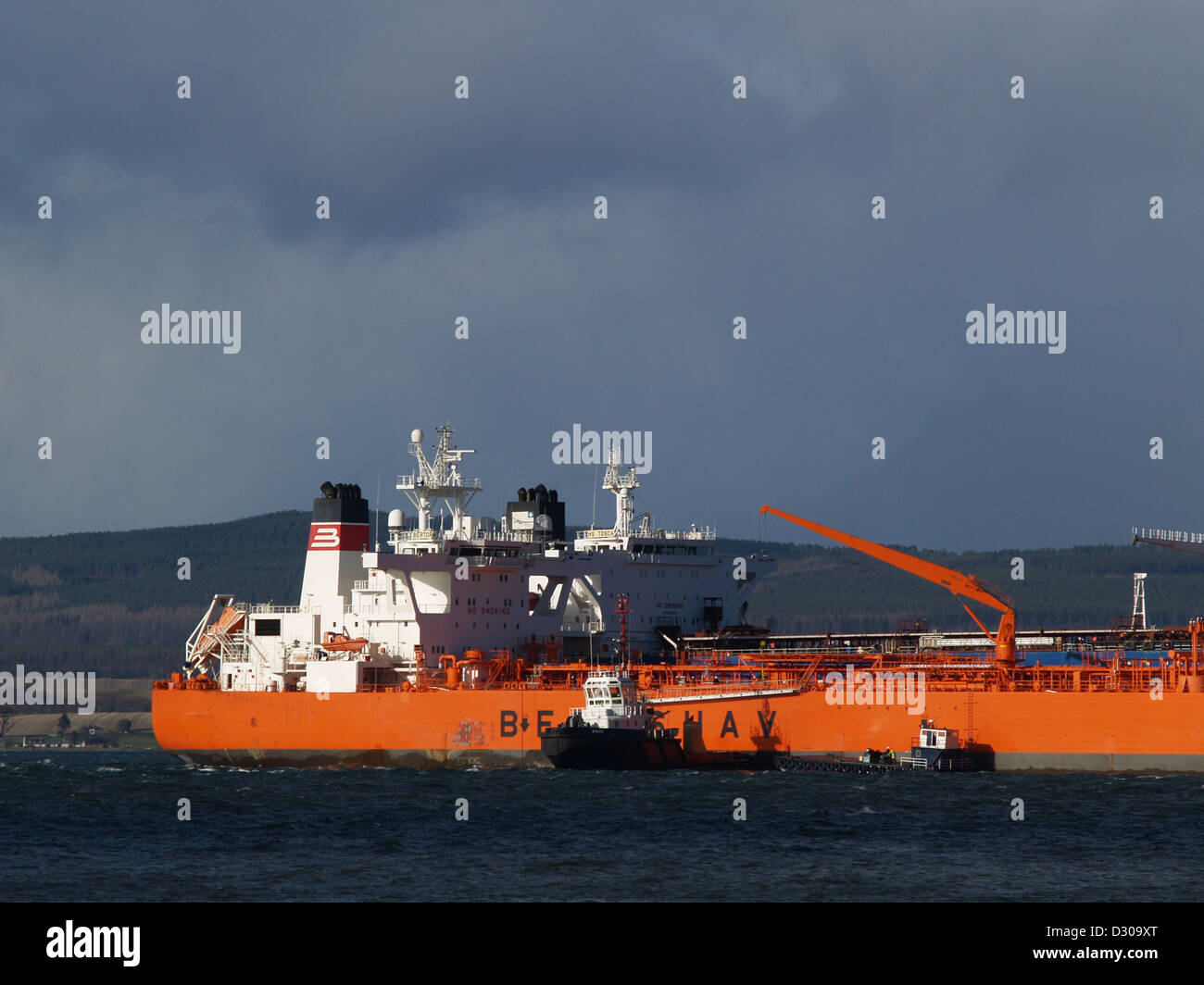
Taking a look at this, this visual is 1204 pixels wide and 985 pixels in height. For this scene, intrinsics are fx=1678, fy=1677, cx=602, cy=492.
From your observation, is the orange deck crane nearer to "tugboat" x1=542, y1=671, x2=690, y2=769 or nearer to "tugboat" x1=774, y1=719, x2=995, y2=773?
"tugboat" x1=774, y1=719, x2=995, y2=773

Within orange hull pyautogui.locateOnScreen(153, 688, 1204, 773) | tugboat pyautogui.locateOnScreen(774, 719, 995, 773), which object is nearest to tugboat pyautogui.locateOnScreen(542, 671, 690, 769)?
orange hull pyautogui.locateOnScreen(153, 688, 1204, 773)

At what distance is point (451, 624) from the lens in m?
54.9

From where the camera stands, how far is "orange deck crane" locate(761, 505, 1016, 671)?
47594 mm

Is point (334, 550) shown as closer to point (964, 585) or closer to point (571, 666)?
point (571, 666)

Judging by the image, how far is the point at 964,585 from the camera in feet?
174

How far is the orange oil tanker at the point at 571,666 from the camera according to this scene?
45.8 meters

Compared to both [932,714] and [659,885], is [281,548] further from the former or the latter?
[659,885]

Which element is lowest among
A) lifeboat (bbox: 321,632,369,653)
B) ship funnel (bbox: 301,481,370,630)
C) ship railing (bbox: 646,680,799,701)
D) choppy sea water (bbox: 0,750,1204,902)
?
choppy sea water (bbox: 0,750,1204,902)

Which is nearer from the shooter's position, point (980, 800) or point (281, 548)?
point (980, 800)

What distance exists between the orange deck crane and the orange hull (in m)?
1.86

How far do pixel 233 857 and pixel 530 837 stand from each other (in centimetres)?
611

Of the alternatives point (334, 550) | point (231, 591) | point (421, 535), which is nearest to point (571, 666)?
point (421, 535)

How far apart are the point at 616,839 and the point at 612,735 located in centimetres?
1338
